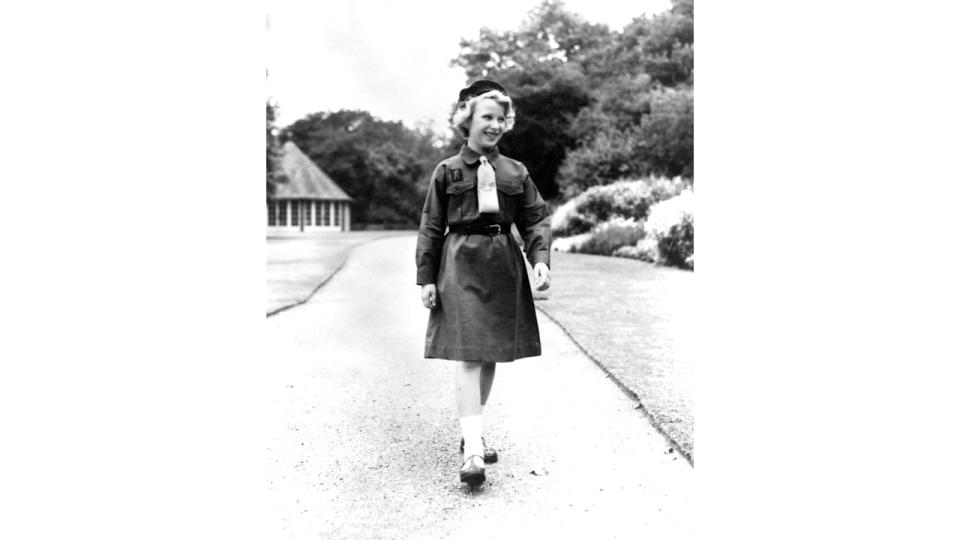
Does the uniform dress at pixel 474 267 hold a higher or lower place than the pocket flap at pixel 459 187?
lower

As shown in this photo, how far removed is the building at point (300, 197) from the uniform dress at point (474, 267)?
124 centimetres

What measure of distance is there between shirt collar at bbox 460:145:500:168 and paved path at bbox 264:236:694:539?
1321 millimetres

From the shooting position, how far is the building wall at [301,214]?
14.7 ft

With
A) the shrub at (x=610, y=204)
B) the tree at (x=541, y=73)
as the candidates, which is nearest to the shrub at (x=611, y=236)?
the shrub at (x=610, y=204)

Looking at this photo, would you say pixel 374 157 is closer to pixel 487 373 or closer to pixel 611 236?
pixel 487 373

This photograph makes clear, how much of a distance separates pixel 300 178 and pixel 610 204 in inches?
217

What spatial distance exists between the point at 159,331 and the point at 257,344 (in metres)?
0.45

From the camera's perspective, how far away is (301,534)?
2.97 m

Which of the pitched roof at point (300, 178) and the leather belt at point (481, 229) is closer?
the leather belt at point (481, 229)

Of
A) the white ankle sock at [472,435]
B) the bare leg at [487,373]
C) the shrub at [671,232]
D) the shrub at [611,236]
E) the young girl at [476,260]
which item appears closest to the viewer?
the white ankle sock at [472,435]

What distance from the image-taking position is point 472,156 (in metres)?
3.50

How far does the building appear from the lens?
457 centimetres

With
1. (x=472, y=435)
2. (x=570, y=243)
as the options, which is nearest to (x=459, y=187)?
(x=472, y=435)

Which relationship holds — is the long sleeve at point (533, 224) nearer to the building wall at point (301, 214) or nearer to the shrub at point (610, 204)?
the building wall at point (301, 214)
